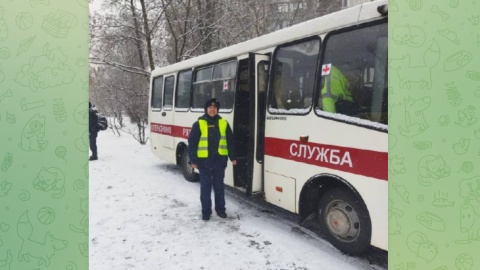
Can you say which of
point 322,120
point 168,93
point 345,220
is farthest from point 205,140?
point 168,93

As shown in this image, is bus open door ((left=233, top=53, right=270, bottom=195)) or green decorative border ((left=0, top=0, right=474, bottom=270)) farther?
bus open door ((left=233, top=53, right=270, bottom=195))

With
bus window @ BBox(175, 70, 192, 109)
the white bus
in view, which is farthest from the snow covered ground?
bus window @ BBox(175, 70, 192, 109)

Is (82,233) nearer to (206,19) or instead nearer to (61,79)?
(61,79)

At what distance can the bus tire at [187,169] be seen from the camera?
24.7 ft

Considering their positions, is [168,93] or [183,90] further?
[168,93]

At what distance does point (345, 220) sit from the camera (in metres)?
3.93

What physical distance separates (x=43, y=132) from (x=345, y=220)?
10.4 feet

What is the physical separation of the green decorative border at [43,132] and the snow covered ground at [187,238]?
2.11m

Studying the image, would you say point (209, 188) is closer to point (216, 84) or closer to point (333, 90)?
point (216, 84)

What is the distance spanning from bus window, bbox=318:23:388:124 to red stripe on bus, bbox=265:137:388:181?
0.35 meters

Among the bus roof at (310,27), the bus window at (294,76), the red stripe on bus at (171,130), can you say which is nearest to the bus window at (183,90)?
the red stripe on bus at (171,130)

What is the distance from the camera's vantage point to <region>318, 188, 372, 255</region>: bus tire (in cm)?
370
